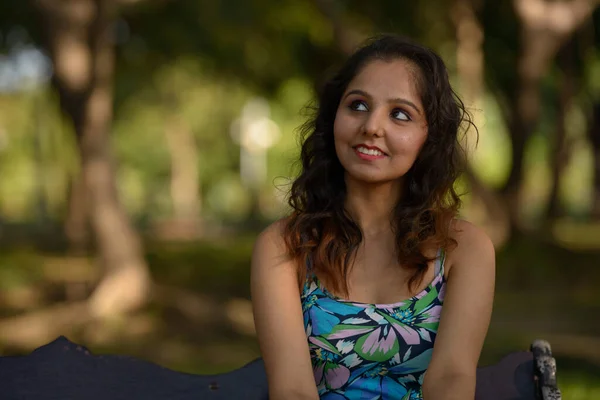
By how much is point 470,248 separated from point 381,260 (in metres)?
0.26

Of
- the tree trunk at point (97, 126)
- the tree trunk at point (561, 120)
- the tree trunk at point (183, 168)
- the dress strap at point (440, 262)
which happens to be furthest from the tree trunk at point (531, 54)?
the tree trunk at point (183, 168)

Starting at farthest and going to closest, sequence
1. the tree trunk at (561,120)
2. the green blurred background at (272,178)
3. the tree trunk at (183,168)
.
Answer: the tree trunk at (183,168) → the tree trunk at (561,120) → the green blurred background at (272,178)

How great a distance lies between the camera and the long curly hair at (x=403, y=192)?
9.04ft

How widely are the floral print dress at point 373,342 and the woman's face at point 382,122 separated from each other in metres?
0.35

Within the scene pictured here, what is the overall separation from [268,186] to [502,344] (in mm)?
43443

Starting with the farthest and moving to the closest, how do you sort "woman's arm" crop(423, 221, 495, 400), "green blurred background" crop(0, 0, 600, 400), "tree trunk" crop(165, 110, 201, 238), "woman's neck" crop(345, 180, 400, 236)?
1. "tree trunk" crop(165, 110, 201, 238)
2. "green blurred background" crop(0, 0, 600, 400)
3. "woman's neck" crop(345, 180, 400, 236)
4. "woman's arm" crop(423, 221, 495, 400)

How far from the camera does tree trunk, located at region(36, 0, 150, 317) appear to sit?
1099 cm

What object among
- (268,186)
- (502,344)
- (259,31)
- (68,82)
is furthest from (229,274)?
(268,186)

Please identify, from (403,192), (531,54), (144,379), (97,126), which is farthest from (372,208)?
(531,54)

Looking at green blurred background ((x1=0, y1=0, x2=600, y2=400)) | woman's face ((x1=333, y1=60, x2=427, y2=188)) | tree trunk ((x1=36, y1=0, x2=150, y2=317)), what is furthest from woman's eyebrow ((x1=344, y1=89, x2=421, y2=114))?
tree trunk ((x1=36, y1=0, x2=150, y2=317))

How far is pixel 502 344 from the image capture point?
1004 cm

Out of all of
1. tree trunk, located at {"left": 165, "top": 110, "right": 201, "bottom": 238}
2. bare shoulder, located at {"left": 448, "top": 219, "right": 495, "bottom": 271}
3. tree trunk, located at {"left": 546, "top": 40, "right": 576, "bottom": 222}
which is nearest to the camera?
bare shoulder, located at {"left": 448, "top": 219, "right": 495, "bottom": 271}

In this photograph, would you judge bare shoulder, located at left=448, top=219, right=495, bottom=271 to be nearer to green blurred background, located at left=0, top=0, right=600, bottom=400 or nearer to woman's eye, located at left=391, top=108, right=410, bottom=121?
woman's eye, located at left=391, top=108, right=410, bottom=121

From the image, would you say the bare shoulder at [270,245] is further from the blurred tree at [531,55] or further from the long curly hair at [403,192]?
the blurred tree at [531,55]
